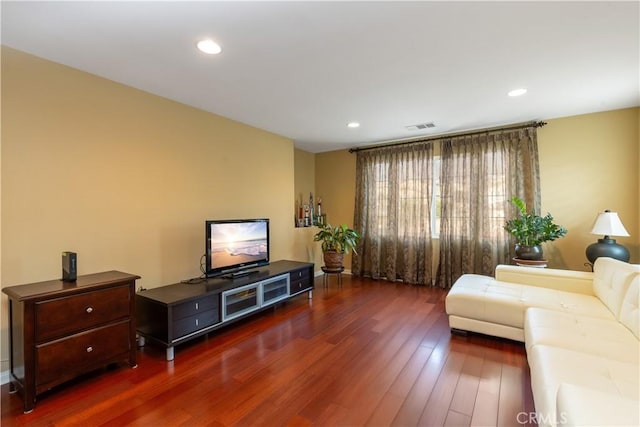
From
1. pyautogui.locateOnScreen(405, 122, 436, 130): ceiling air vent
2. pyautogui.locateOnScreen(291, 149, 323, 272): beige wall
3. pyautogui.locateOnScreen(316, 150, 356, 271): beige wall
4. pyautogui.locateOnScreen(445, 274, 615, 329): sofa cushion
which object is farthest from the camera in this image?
pyautogui.locateOnScreen(316, 150, 356, 271): beige wall

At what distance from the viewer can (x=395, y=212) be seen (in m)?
5.09

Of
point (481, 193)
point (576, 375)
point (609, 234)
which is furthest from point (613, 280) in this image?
point (481, 193)

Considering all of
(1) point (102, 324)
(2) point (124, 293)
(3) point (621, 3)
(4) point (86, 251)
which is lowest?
(1) point (102, 324)

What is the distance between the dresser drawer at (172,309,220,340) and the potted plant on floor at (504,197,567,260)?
368cm

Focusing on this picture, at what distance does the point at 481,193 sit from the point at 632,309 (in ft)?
8.23

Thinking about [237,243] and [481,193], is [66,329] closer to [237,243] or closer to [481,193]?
[237,243]

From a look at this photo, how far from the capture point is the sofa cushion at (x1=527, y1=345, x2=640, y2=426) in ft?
4.61

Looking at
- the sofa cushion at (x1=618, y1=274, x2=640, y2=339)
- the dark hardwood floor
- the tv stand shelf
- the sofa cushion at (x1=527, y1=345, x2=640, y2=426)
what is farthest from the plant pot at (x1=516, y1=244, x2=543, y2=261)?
the tv stand shelf

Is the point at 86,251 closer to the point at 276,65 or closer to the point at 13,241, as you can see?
the point at 13,241

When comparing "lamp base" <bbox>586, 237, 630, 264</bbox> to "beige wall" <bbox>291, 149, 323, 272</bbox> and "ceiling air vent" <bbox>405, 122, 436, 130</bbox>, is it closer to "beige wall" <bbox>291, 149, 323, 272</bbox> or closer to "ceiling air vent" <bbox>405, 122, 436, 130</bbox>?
"ceiling air vent" <bbox>405, 122, 436, 130</bbox>

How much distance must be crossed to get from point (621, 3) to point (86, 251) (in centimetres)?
417

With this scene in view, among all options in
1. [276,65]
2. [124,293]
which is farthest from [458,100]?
[124,293]

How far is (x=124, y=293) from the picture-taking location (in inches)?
92.0

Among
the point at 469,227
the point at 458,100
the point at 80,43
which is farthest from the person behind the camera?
the point at 469,227
